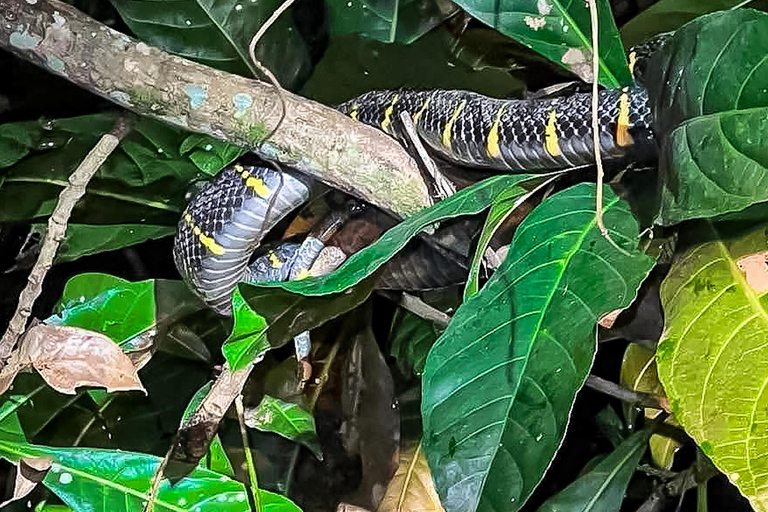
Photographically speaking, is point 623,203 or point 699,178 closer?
point 699,178

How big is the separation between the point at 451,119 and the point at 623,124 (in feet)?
0.62

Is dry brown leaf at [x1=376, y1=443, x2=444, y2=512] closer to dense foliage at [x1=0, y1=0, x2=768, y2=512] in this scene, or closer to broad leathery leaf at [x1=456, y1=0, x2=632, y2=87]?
dense foliage at [x1=0, y1=0, x2=768, y2=512]

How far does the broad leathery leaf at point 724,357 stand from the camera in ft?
2.21

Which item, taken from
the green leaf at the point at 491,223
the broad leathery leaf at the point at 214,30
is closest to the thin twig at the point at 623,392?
the green leaf at the point at 491,223

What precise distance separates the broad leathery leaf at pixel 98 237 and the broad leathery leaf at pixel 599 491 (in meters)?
0.56

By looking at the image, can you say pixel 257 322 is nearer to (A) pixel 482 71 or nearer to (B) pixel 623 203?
(B) pixel 623 203

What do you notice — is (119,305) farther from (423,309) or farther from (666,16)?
(666,16)

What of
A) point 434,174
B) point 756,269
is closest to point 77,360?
point 434,174

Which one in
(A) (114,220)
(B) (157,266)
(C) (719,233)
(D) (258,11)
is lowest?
Answer: (B) (157,266)

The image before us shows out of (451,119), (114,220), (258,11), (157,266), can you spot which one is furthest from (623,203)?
(157,266)

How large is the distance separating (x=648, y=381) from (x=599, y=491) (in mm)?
133

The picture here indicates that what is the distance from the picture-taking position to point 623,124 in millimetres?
773

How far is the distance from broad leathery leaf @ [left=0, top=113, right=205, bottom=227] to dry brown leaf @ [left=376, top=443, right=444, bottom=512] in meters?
0.41

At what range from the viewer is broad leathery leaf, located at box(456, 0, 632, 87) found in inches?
31.2
